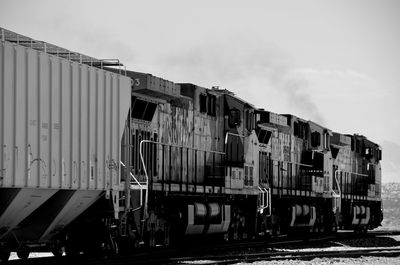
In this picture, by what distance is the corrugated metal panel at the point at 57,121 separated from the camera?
515 inches

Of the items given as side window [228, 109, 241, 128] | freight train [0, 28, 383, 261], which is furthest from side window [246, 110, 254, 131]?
side window [228, 109, 241, 128]

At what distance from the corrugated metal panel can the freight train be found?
2cm

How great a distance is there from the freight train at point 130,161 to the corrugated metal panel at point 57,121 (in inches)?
0.8

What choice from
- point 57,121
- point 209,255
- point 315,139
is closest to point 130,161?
point 209,255

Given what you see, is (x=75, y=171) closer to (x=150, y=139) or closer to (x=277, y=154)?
(x=150, y=139)

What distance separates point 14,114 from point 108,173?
3.30 m

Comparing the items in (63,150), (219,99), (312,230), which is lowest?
(312,230)

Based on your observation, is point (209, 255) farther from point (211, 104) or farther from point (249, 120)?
point (249, 120)

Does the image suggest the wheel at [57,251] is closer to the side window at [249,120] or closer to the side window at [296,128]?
the side window at [249,120]

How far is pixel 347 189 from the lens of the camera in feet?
119

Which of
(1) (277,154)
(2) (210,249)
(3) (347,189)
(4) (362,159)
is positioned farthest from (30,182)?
(4) (362,159)

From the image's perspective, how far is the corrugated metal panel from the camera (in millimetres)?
13070

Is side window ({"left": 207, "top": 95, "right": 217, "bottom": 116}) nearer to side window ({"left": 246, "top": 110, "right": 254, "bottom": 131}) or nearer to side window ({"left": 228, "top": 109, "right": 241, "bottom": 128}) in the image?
side window ({"left": 228, "top": 109, "right": 241, "bottom": 128})

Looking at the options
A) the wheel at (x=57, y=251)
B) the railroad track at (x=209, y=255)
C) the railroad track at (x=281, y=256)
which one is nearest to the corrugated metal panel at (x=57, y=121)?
the wheel at (x=57, y=251)
